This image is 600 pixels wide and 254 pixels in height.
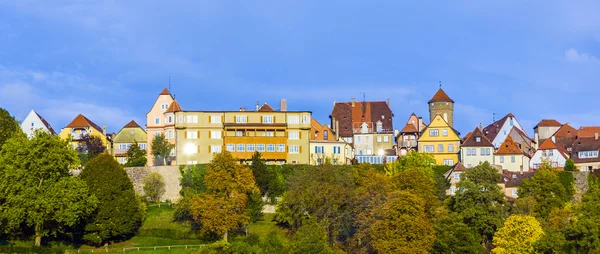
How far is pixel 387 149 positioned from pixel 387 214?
137 ft

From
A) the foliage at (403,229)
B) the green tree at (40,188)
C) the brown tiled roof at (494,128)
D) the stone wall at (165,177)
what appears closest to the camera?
the green tree at (40,188)

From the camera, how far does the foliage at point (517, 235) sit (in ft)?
248

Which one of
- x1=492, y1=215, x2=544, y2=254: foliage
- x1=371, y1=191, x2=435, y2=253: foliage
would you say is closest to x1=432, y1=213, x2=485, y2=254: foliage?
x1=371, y1=191, x2=435, y2=253: foliage

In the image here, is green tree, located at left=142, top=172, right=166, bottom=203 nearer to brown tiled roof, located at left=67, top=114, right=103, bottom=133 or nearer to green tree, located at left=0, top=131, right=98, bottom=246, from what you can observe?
green tree, located at left=0, top=131, right=98, bottom=246

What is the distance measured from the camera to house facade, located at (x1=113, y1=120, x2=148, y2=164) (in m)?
123

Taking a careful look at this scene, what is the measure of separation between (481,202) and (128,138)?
180 feet

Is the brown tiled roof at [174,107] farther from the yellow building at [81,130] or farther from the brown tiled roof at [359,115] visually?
the brown tiled roof at [359,115]

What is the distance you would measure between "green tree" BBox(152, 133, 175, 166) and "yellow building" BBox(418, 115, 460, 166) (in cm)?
2739

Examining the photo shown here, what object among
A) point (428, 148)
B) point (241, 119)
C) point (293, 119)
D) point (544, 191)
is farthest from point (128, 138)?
point (544, 191)

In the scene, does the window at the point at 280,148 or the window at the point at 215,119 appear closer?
the window at the point at 280,148

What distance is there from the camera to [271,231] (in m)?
83.8

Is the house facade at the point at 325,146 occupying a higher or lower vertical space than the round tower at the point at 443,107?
lower

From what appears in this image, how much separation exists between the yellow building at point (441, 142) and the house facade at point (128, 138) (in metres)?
34.1

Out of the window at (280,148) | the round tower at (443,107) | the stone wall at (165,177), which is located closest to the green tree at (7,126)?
the stone wall at (165,177)
